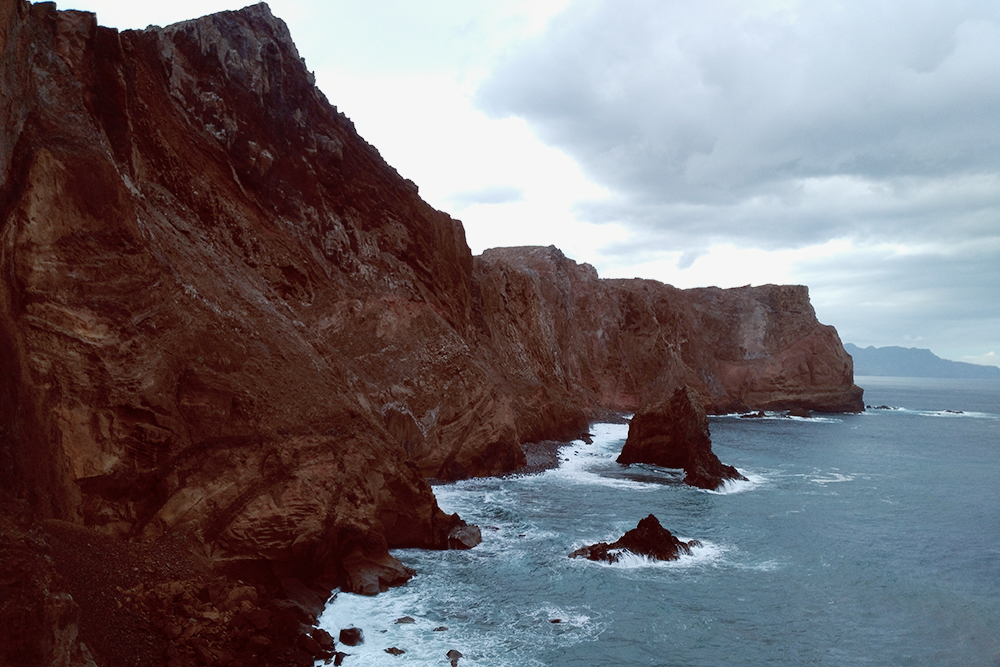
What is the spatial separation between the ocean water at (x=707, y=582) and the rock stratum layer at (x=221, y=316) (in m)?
2.48

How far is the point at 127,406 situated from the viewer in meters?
14.7

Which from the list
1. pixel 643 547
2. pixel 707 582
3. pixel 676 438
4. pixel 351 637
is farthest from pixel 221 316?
pixel 676 438

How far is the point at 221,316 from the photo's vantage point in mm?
17828

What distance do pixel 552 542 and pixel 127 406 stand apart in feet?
48.4

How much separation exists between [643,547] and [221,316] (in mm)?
15432

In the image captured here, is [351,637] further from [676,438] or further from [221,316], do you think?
[676,438]

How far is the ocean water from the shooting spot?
1580 cm

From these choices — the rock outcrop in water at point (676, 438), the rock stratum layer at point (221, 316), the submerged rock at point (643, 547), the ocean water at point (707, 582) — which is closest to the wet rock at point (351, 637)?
the ocean water at point (707, 582)

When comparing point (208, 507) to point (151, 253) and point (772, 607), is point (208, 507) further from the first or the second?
point (772, 607)

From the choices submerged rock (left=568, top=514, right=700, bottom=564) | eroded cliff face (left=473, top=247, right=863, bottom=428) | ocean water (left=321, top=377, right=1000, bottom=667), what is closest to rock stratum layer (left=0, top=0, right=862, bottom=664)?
ocean water (left=321, top=377, right=1000, bottom=667)

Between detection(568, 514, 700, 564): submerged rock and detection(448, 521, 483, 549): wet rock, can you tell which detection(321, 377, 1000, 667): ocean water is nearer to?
detection(568, 514, 700, 564): submerged rock

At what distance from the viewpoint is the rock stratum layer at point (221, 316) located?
13945mm

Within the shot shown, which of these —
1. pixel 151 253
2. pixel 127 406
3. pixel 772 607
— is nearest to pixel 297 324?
pixel 151 253

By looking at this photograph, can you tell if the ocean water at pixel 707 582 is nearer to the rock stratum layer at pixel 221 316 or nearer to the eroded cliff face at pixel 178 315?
the rock stratum layer at pixel 221 316
